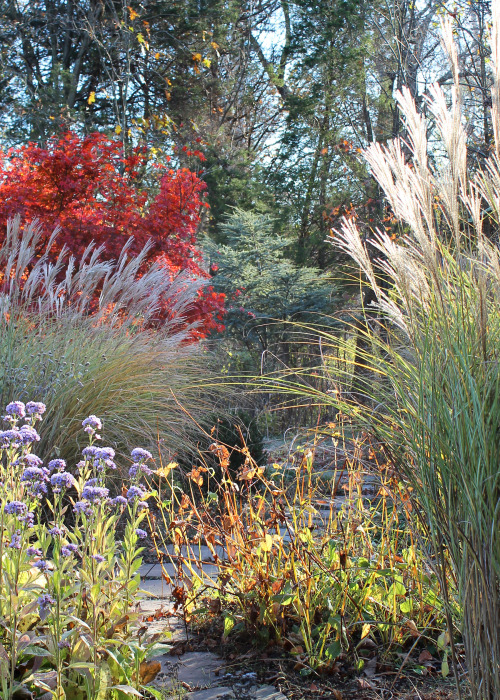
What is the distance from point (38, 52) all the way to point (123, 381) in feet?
41.5

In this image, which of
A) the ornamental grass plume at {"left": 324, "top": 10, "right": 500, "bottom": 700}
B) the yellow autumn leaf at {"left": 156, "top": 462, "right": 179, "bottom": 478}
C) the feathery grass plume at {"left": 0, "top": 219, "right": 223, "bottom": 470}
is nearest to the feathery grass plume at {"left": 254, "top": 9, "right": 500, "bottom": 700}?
the ornamental grass plume at {"left": 324, "top": 10, "right": 500, "bottom": 700}

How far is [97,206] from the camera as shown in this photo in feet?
20.8

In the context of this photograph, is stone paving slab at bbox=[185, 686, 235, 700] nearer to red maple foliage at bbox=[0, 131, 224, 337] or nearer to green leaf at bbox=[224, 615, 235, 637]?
green leaf at bbox=[224, 615, 235, 637]

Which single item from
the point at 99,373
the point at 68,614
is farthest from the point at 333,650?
the point at 99,373

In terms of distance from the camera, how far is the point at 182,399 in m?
3.79

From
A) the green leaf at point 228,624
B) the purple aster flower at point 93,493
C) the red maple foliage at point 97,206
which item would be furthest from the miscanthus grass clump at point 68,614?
the red maple foliage at point 97,206

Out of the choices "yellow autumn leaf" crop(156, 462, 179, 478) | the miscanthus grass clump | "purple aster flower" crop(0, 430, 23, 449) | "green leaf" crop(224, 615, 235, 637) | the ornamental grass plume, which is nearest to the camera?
the ornamental grass plume

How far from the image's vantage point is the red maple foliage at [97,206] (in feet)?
18.9

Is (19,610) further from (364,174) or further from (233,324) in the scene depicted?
(364,174)

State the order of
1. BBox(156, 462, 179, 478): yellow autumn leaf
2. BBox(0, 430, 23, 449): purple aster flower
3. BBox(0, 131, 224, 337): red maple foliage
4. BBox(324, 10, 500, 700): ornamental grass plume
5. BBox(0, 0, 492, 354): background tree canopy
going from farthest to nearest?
1. BBox(0, 0, 492, 354): background tree canopy
2. BBox(0, 131, 224, 337): red maple foliage
3. BBox(156, 462, 179, 478): yellow autumn leaf
4. BBox(0, 430, 23, 449): purple aster flower
5. BBox(324, 10, 500, 700): ornamental grass plume

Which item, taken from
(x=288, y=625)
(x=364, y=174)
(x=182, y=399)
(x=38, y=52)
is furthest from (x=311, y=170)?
(x=288, y=625)

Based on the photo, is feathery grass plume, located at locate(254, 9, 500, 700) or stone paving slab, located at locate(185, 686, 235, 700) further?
stone paving slab, located at locate(185, 686, 235, 700)

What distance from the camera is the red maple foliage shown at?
18.9ft

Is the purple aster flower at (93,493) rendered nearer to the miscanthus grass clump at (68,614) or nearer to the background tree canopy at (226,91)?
the miscanthus grass clump at (68,614)
